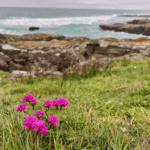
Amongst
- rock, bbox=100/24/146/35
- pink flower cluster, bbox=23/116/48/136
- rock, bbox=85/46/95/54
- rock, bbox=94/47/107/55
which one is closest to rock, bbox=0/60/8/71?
rock, bbox=85/46/95/54

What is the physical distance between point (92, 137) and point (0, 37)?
14.8m

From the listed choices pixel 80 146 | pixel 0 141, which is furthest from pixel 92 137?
pixel 0 141

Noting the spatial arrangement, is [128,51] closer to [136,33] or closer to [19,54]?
[19,54]

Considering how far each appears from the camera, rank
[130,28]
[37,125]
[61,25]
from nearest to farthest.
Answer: [37,125]
[130,28]
[61,25]

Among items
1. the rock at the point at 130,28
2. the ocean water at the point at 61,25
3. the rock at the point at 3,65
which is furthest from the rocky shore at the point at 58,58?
the rock at the point at 130,28

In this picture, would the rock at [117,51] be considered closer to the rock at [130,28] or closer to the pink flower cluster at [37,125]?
the pink flower cluster at [37,125]

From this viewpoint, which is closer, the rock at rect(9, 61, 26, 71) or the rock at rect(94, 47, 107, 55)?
the rock at rect(9, 61, 26, 71)

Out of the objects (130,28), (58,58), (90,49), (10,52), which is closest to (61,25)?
(130,28)

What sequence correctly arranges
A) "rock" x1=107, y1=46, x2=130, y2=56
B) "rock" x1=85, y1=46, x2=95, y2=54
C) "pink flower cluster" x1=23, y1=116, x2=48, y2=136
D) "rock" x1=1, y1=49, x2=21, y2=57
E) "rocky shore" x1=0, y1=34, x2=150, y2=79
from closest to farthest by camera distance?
"pink flower cluster" x1=23, y1=116, x2=48, y2=136 → "rocky shore" x1=0, y1=34, x2=150, y2=79 → "rock" x1=1, y1=49, x2=21, y2=57 → "rock" x1=107, y1=46, x2=130, y2=56 → "rock" x1=85, y1=46, x2=95, y2=54

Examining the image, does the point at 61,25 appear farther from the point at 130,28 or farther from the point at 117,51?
the point at 117,51

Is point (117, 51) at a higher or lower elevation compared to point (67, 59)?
higher

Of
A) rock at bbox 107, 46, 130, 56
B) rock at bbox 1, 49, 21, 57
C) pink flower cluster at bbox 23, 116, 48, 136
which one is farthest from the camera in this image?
rock at bbox 107, 46, 130, 56

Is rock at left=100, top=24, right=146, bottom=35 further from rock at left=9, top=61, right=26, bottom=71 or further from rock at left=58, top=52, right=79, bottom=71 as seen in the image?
rock at left=9, top=61, right=26, bottom=71

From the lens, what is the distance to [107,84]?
15.1 feet
